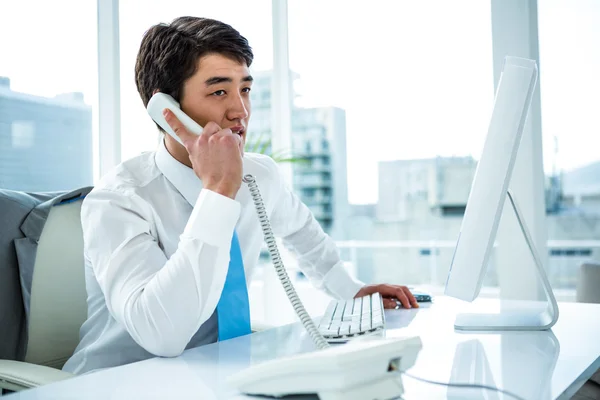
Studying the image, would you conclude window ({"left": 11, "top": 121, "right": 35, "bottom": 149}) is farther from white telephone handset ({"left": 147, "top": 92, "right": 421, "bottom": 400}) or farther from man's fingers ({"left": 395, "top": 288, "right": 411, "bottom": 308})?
white telephone handset ({"left": 147, "top": 92, "right": 421, "bottom": 400})

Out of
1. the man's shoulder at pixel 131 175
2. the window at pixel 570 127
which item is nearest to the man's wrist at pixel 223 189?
the man's shoulder at pixel 131 175

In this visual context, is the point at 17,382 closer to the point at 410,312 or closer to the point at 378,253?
the point at 410,312

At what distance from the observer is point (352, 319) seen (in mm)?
1211

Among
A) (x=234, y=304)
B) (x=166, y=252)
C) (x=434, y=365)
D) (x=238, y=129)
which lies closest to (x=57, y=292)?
(x=166, y=252)

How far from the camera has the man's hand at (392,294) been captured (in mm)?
1536

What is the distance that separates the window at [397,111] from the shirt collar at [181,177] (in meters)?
2.22

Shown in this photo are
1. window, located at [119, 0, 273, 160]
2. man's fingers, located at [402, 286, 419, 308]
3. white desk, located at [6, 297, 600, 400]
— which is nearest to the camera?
white desk, located at [6, 297, 600, 400]

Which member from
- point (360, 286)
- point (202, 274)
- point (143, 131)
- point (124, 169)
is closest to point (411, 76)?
point (143, 131)

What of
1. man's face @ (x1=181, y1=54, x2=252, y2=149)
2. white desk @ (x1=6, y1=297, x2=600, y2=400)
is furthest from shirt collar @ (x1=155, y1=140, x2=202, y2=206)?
white desk @ (x1=6, y1=297, x2=600, y2=400)

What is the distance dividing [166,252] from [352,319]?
0.46m

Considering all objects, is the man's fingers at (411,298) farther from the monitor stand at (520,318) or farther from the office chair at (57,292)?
the office chair at (57,292)

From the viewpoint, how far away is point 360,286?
168 centimetres

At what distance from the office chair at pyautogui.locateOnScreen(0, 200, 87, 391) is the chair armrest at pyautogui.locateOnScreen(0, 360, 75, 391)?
0.22m

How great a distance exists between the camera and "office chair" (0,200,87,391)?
57.1 inches
